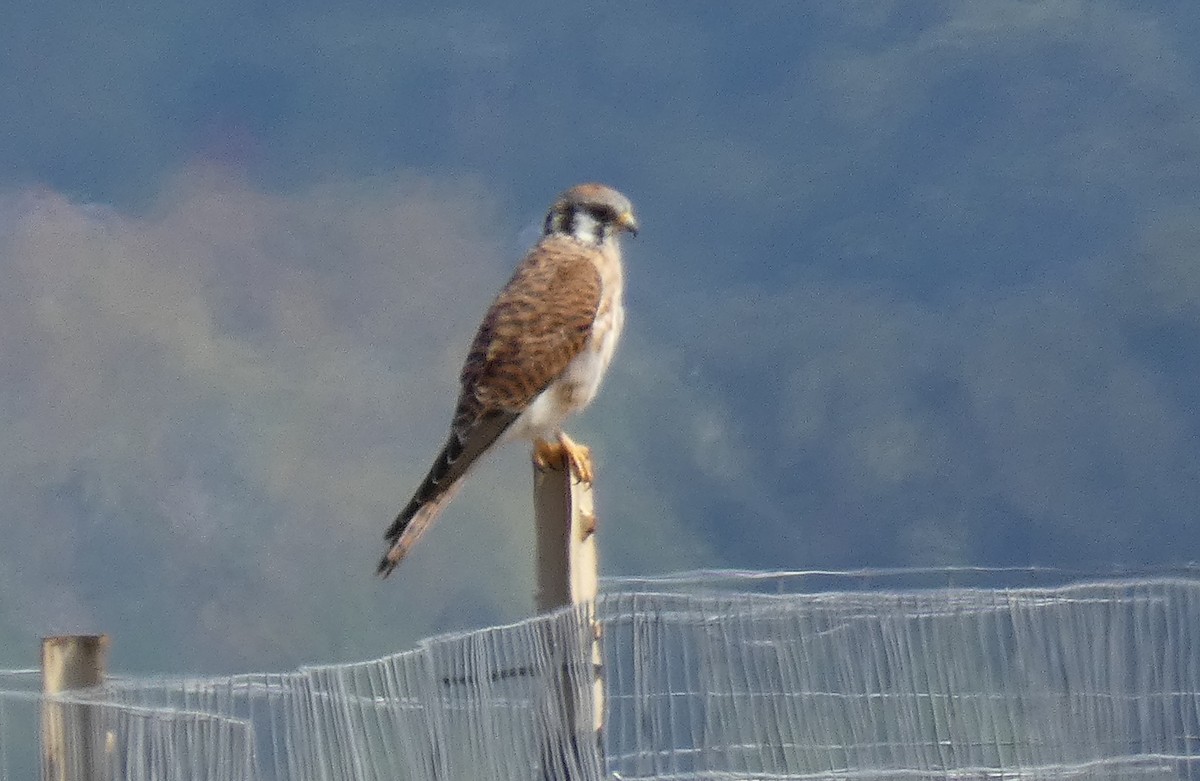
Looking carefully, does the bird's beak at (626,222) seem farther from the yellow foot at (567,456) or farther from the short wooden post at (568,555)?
the short wooden post at (568,555)

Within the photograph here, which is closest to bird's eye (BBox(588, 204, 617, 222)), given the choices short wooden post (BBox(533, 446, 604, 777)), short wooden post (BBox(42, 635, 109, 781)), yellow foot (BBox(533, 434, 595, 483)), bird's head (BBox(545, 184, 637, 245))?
bird's head (BBox(545, 184, 637, 245))

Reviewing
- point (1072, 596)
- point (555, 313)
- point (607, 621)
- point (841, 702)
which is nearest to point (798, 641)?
point (841, 702)

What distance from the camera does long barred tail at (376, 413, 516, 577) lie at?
147 inches

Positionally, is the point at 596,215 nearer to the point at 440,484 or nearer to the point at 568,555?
the point at 440,484

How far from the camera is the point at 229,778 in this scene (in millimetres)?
3094

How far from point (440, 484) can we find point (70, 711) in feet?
3.12

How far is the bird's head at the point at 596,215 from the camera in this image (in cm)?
478

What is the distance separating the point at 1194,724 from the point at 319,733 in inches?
66.1

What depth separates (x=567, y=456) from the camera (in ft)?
13.1

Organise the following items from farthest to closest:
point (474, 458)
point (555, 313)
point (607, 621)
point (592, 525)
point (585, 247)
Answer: point (585, 247) → point (555, 313) → point (474, 458) → point (592, 525) → point (607, 621)

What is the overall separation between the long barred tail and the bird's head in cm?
74

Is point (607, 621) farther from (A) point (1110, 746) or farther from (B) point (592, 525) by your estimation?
(A) point (1110, 746)

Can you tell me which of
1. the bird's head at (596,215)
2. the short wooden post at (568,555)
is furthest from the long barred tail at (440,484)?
the bird's head at (596,215)

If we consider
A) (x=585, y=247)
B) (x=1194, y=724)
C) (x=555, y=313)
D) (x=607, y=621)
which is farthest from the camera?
(x=585, y=247)
